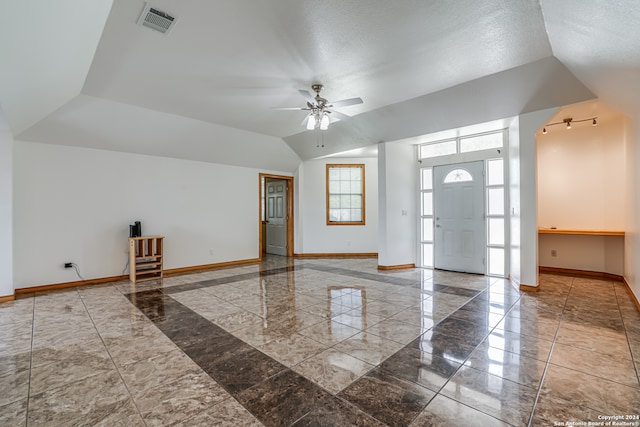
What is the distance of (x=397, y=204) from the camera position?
567 cm

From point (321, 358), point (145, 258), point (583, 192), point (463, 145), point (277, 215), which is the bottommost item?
point (321, 358)

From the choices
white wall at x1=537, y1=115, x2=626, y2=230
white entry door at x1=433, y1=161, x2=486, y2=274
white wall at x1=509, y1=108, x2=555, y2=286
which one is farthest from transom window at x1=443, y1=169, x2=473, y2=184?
white wall at x1=537, y1=115, x2=626, y2=230

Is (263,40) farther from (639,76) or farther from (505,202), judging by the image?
(505,202)

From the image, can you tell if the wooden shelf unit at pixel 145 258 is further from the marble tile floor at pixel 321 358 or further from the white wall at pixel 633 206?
the white wall at pixel 633 206

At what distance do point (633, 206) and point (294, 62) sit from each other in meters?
4.64

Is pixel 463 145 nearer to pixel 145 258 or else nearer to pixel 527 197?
pixel 527 197

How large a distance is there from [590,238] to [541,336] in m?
3.69

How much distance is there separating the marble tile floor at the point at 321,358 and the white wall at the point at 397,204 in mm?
1622

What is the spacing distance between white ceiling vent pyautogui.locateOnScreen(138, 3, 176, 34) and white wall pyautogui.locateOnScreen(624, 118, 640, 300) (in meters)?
5.07

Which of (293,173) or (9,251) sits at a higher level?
(293,173)

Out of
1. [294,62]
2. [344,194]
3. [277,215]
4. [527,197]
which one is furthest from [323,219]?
[294,62]

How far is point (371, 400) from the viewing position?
1729 millimetres

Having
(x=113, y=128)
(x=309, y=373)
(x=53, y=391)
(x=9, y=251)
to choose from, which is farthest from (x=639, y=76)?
(x=9, y=251)

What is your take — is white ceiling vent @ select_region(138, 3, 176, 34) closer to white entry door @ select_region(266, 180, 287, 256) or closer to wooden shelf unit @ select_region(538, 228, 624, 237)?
white entry door @ select_region(266, 180, 287, 256)
